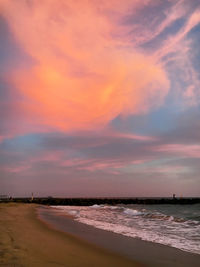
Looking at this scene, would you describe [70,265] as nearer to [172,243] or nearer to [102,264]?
[102,264]

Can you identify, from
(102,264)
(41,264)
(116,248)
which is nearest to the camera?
(41,264)

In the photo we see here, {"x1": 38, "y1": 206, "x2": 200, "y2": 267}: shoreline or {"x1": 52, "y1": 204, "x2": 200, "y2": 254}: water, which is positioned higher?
{"x1": 38, "y1": 206, "x2": 200, "y2": 267}: shoreline

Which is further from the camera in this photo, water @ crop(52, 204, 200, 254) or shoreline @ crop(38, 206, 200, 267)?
water @ crop(52, 204, 200, 254)

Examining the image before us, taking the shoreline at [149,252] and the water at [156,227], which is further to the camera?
the water at [156,227]

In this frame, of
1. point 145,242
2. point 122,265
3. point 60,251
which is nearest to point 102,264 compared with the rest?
point 122,265

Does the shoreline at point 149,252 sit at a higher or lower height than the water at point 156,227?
higher

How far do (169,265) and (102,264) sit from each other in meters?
1.81

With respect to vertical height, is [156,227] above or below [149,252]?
below

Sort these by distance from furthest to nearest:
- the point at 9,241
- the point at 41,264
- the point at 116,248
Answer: the point at 116,248
the point at 9,241
the point at 41,264

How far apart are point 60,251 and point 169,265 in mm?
3126

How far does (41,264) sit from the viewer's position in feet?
18.3

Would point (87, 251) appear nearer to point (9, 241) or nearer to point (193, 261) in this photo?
point (9, 241)

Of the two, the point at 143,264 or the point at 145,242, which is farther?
the point at 145,242

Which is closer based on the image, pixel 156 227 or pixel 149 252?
pixel 149 252
